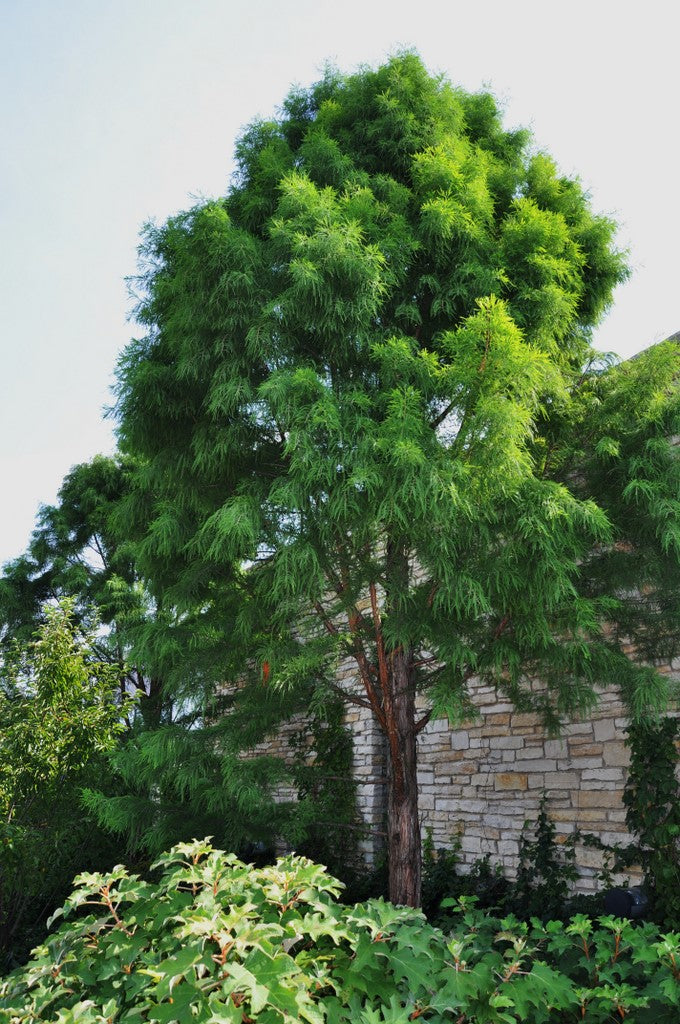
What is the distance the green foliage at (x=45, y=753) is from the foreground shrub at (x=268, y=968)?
4.13 m

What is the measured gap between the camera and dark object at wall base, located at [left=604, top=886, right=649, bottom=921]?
195 inches

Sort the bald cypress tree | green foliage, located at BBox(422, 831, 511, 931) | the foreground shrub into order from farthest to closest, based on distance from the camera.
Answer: green foliage, located at BBox(422, 831, 511, 931) < the bald cypress tree < the foreground shrub

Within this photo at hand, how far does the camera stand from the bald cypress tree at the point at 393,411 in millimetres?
3898

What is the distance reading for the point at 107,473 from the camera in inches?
495

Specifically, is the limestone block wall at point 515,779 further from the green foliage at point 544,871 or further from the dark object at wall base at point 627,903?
the dark object at wall base at point 627,903

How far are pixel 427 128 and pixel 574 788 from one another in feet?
17.6

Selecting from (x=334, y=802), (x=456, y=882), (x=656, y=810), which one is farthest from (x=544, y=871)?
(x=334, y=802)

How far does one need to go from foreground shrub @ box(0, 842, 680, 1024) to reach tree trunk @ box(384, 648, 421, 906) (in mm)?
2248

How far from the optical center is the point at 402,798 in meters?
5.05

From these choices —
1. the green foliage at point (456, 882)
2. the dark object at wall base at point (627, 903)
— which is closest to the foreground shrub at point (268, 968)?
the dark object at wall base at point (627, 903)

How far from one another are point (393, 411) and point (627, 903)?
377 centimetres

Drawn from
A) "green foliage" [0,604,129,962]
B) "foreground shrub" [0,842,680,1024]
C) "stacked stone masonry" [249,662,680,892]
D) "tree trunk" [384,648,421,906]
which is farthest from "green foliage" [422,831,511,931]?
"foreground shrub" [0,842,680,1024]

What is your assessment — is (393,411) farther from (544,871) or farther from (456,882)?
(456,882)

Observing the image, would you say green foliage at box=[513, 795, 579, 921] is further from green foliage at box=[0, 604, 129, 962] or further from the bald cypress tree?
green foliage at box=[0, 604, 129, 962]
